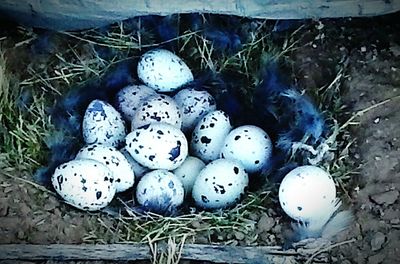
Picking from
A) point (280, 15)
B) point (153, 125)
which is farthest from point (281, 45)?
point (153, 125)

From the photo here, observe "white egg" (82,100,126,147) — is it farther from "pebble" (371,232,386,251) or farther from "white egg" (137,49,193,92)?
"pebble" (371,232,386,251)

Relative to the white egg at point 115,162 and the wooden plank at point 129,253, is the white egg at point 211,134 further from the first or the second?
the wooden plank at point 129,253

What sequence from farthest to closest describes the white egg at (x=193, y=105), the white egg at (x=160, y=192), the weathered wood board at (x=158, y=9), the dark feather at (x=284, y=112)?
1. the weathered wood board at (x=158, y=9)
2. the white egg at (x=193, y=105)
3. the dark feather at (x=284, y=112)
4. the white egg at (x=160, y=192)

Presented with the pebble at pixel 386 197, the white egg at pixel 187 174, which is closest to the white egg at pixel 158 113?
the white egg at pixel 187 174

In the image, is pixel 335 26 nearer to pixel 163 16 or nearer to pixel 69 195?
pixel 163 16

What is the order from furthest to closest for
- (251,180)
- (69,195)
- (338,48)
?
(338,48) < (251,180) < (69,195)

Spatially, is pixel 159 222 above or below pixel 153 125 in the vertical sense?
below
